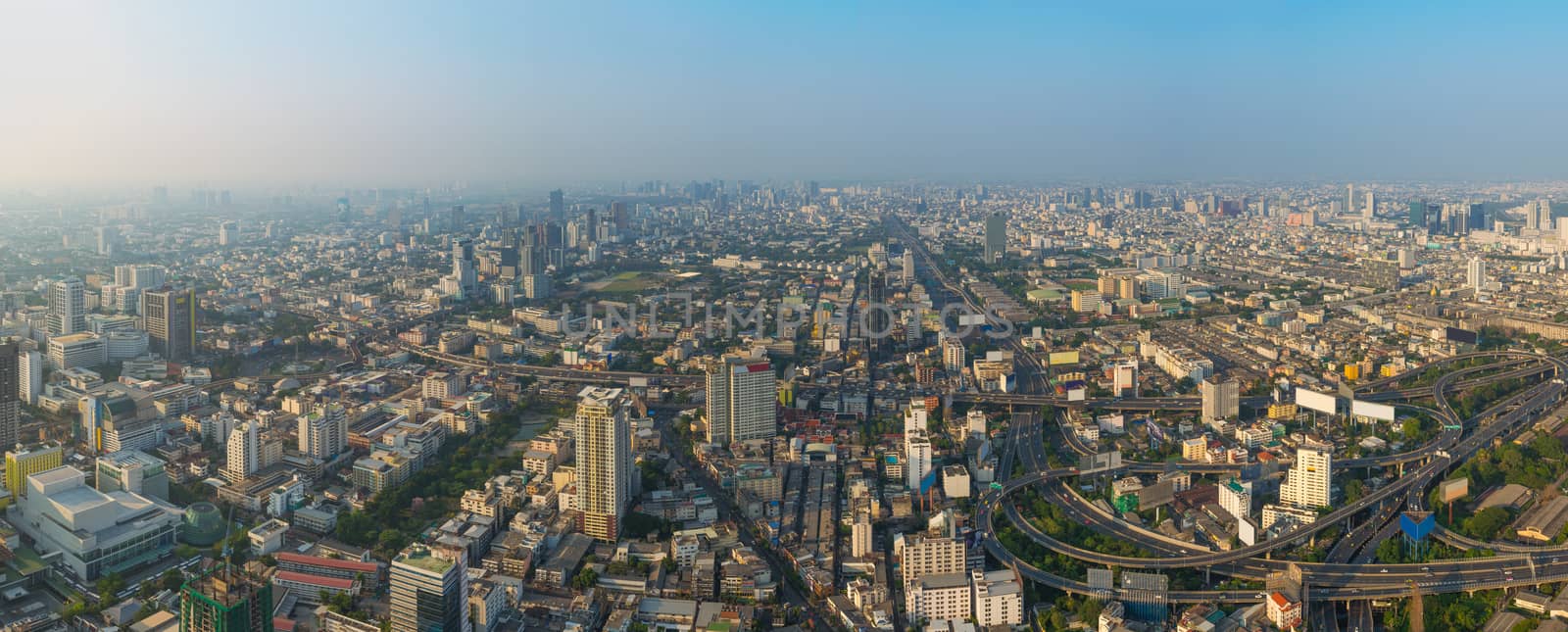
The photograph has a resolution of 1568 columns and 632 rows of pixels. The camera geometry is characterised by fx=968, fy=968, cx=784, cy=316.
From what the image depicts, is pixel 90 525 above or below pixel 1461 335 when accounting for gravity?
below

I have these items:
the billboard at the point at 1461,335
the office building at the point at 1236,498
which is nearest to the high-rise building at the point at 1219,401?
Result: the office building at the point at 1236,498

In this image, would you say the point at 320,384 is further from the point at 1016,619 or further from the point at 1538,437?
the point at 1538,437

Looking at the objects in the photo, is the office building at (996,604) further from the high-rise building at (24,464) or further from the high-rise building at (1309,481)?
the high-rise building at (24,464)

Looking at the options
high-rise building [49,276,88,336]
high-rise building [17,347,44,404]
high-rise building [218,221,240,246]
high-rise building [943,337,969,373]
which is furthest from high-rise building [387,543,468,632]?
high-rise building [218,221,240,246]

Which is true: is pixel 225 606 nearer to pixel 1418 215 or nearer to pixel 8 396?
pixel 8 396

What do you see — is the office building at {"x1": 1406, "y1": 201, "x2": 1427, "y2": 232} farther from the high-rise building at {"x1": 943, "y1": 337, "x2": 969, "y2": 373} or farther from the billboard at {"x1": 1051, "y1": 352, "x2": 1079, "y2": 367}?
the high-rise building at {"x1": 943, "y1": 337, "x2": 969, "y2": 373}

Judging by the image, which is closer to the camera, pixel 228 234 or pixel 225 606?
pixel 225 606

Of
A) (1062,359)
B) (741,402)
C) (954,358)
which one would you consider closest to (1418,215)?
(1062,359)
